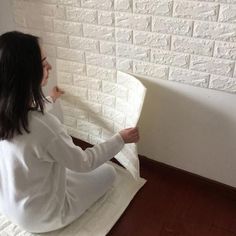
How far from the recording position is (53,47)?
5.15 ft

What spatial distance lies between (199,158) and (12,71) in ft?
2.86

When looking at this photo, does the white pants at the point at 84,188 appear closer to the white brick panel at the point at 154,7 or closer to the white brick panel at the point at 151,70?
the white brick panel at the point at 151,70

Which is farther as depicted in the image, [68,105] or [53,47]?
[68,105]

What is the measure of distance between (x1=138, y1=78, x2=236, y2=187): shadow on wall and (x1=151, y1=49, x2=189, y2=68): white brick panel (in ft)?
0.29

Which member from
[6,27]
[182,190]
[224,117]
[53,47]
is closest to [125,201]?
[182,190]

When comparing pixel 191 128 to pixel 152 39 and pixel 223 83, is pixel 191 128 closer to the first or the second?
pixel 223 83

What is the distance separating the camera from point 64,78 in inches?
63.7

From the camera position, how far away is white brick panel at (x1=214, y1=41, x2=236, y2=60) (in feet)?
3.76

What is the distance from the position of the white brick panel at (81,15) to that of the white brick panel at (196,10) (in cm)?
35

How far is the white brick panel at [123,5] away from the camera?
1.26 m

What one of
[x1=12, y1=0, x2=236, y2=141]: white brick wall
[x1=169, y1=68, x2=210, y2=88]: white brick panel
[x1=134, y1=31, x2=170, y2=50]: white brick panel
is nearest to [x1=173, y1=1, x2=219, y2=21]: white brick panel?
[x1=12, y1=0, x2=236, y2=141]: white brick wall

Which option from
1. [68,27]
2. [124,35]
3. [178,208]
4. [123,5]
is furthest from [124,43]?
[178,208]

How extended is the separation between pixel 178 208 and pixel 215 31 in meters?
0.73

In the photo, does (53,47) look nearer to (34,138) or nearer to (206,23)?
(34,138)
